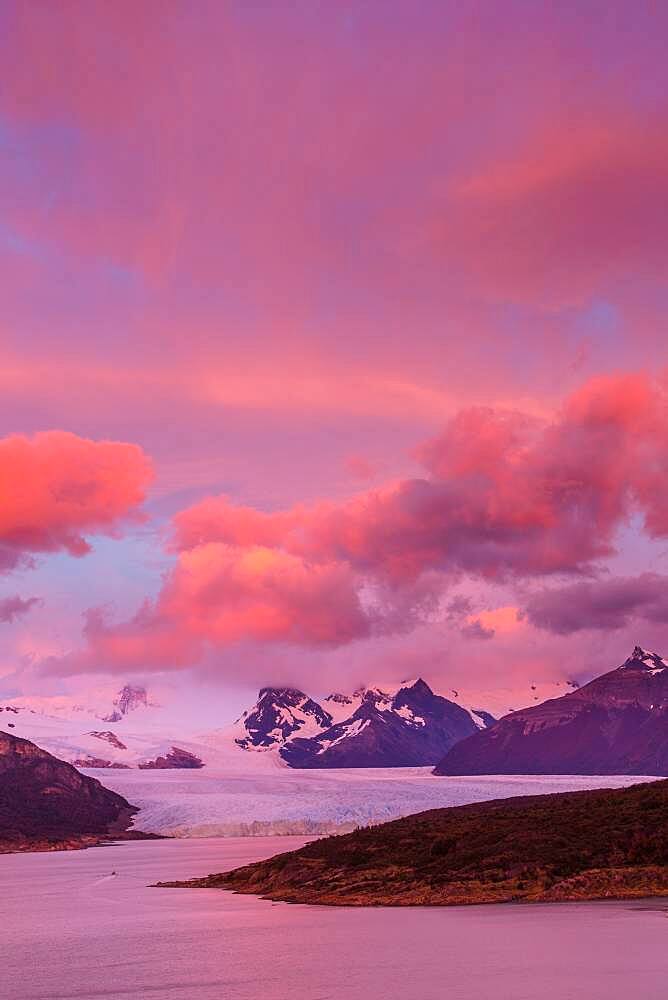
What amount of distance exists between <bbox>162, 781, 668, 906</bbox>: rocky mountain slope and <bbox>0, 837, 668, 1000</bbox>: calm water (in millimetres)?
4570

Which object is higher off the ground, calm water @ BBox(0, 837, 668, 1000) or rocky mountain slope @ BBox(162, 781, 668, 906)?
rocky mountain slope @ BBox(162, 781, 668, 906)

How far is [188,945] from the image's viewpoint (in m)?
58.4

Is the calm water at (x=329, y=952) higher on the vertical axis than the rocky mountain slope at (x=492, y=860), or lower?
lower

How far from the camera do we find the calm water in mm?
40562

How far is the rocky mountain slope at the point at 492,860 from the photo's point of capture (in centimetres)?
7156

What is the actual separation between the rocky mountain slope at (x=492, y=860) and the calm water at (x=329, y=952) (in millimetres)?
4570

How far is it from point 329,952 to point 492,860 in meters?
29.2

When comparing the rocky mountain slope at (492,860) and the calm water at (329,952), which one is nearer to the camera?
the calm water at (329,952)

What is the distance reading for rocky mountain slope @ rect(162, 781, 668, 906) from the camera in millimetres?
71562

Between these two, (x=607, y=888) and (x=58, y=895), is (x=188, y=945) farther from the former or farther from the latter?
(x=58, y=895)

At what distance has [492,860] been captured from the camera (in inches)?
3108

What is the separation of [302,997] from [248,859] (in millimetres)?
100290

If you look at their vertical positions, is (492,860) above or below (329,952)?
above

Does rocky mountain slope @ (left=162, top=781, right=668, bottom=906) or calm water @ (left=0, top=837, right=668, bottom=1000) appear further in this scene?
rocky mountain slope @ (left=162, top=781, right=668, bottom=906)
